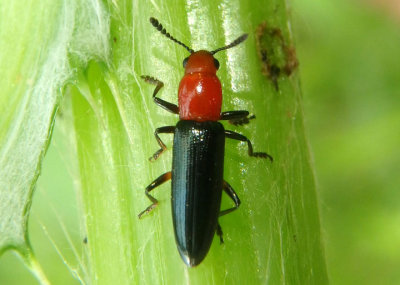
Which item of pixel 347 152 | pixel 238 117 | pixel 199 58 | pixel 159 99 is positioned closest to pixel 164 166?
pixel 159 99

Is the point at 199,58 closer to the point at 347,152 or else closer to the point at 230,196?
the point at 230,196

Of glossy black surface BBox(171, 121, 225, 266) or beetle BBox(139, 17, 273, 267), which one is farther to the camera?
glossy black surface BBox(171, 121, 225, 266)

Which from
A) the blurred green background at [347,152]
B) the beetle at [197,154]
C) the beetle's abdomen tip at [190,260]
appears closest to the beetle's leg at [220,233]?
the beetle at [197,154]

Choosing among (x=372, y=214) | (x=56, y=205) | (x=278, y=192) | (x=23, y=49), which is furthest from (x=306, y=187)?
(x=372, y=214)

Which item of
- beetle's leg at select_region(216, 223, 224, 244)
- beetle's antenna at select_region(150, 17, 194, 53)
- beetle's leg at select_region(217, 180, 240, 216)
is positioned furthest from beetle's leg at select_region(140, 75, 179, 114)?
beetle's leg at select_region(216, 223, 224, 244)

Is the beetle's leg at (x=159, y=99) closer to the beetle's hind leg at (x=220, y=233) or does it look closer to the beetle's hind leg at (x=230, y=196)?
the beetle's hind leg at (x=230, y=196)

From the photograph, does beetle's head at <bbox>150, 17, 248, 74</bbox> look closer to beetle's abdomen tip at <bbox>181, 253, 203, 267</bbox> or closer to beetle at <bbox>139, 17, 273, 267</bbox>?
beetle at <bbox>139, 17, 273, 267</bbox>

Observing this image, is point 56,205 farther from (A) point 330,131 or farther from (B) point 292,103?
(A) point 330,131
